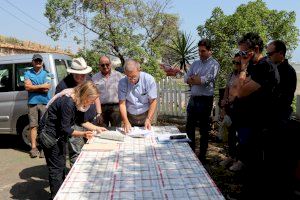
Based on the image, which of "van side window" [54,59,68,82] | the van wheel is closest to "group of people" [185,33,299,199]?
"van side window" [54,59,68,82]

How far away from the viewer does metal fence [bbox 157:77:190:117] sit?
34.9 feet

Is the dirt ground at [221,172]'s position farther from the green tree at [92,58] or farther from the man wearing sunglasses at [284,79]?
the green tree at [92,58]

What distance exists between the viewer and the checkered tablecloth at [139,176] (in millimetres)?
2416

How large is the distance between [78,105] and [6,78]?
4.29 metres

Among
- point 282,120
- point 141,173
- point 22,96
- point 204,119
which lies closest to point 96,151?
point 141,173

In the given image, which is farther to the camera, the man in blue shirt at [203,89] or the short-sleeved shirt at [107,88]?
the short-sleeved shirt at [107,88]

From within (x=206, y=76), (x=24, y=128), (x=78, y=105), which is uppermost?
(x=206, y=76)

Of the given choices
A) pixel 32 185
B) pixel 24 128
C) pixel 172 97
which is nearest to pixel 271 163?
pixel 32 185

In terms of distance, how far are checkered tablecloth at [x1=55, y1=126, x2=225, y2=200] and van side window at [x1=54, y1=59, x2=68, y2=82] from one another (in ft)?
12.8

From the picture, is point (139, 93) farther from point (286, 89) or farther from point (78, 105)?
point (286, 89)

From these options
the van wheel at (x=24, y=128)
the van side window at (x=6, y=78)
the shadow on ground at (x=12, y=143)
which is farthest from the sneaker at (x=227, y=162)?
the van side window at (x=6, y=78)

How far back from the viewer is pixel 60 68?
735 cm

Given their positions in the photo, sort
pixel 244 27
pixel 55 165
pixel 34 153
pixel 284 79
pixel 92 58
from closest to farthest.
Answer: pixel 55 165, pixel 284 79, pixel 34 153, pixel 244 27, pixel 92 58

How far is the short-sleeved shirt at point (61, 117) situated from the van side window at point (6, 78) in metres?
A: 3.74
